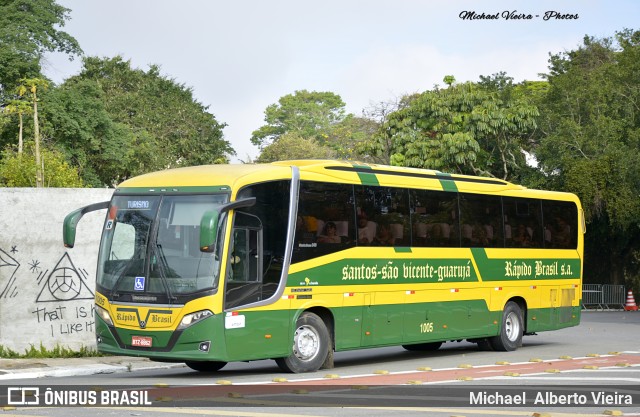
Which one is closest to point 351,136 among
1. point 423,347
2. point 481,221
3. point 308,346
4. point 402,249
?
point 423,347

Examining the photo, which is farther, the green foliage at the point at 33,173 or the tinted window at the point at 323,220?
the green foliage at the point at 33,173

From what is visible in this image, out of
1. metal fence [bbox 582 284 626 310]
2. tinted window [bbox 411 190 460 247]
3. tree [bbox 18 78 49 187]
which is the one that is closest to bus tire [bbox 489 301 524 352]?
tinted window [bbox 411 190 460 247]

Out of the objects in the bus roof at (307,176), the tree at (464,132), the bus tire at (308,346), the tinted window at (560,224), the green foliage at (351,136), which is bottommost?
the bus tire at (308,346)

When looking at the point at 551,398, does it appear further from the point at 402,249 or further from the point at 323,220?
the point at 402,249

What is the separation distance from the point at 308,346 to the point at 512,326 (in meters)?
6.82

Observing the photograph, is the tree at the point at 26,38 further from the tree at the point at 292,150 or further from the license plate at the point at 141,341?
the license plate at the point at 141,341

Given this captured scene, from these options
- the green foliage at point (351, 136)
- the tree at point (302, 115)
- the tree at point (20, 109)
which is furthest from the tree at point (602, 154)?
the tree at point (302, 115)

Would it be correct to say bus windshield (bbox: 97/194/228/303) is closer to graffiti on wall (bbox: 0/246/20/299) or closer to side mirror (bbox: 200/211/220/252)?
side mirror (bbox: 200/211/220/252)

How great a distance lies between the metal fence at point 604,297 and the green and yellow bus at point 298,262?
2930cm

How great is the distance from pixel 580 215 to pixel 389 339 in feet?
26.2

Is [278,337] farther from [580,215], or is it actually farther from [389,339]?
[580,215]

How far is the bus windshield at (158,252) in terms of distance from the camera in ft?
51.1

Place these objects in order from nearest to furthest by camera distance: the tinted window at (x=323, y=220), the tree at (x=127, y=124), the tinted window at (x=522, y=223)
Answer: the tinted window at (x=323, y=220) → the tinted window at (x=522, y=223) → the tree at (x=127, y=124)

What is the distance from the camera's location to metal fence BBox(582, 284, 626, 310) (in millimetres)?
50062
